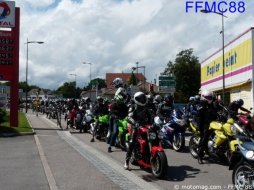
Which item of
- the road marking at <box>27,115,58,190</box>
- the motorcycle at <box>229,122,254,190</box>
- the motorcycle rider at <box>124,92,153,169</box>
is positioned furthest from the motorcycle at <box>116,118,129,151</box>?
the motorcycle at <box>229,122,254,190</box>

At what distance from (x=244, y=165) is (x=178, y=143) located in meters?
6.23

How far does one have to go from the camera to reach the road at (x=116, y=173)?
8.35m

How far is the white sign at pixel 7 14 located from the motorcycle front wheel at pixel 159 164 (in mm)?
16290

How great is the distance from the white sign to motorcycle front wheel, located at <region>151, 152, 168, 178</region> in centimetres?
1629

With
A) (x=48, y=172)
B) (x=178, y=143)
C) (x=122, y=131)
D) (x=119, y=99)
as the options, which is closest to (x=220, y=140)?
(x=178, y=143)

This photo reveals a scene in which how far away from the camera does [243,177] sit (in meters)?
7.14

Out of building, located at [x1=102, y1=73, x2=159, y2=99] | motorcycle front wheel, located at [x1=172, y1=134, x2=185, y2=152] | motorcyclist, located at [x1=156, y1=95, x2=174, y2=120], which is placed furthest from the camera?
building, located at [x1=102, y1=73, x2=159, y2=99]

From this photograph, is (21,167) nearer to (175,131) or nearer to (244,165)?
(175,131)

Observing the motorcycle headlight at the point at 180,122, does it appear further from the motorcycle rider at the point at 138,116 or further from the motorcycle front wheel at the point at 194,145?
the motorcycle rider at the point at 138,116

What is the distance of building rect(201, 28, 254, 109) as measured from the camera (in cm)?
2839

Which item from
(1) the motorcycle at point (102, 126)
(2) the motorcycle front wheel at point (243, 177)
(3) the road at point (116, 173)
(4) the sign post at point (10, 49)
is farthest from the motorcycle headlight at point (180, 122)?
(4) the sign post at point (10, 49)

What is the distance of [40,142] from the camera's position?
15969 millimetres

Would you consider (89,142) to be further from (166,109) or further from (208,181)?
(208,181)

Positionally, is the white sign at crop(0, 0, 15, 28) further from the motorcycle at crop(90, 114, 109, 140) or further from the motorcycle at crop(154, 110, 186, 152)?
the motorcycle at crop(154, 110, 186, 152)
